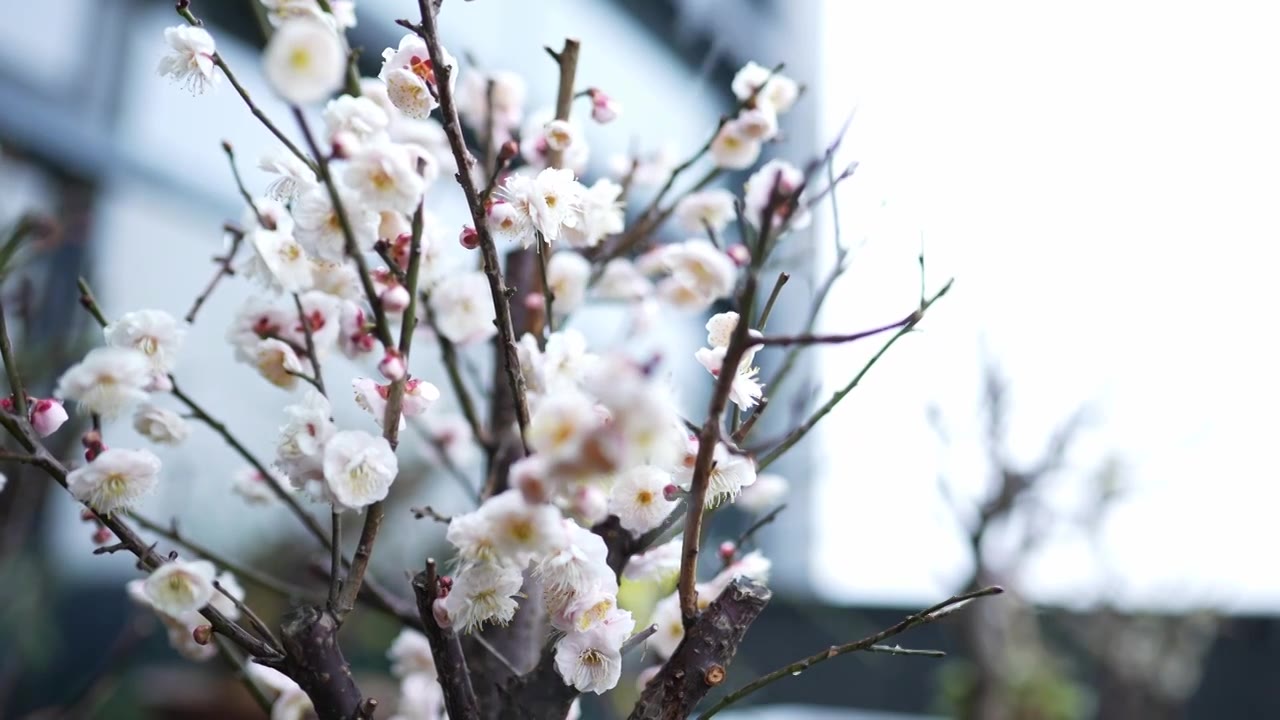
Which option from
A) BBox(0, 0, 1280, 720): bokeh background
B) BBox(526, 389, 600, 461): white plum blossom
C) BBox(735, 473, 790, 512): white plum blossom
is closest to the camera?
BBox(526, 389, 600, 461): white plum blossom

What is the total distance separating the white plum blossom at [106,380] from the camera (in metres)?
0.43

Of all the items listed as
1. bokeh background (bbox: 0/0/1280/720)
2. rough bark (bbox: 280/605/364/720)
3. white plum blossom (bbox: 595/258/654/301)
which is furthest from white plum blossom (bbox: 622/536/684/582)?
bokeh background (bbox: 0/0/1280/720)

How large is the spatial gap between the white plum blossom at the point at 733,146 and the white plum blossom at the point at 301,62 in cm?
40

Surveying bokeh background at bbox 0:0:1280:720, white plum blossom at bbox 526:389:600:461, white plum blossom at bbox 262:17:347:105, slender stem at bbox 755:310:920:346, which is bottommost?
bokeh background at bbox 0:0:1280:720

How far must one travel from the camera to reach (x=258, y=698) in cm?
58

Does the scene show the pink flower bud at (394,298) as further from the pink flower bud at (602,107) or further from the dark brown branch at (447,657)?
the pink flower bud at (602,107)

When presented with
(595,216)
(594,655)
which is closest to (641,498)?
(594,655)

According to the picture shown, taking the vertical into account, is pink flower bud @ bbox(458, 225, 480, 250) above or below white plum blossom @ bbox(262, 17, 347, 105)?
below

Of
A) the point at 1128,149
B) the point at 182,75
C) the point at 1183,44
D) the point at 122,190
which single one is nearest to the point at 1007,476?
the point at 1128,149

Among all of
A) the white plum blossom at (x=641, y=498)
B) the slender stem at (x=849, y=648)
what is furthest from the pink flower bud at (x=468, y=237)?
the slender stem at (x=849, y=648)

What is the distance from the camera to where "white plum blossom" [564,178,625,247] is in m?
0.54

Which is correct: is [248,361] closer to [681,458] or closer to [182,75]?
[182,75]

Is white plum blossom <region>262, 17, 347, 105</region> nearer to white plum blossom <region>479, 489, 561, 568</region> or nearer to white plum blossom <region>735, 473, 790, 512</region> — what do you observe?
white plum blossom <region>479, 489, 561, 568</region>

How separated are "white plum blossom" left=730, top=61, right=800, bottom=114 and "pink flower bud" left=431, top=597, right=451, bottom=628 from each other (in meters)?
0.40
